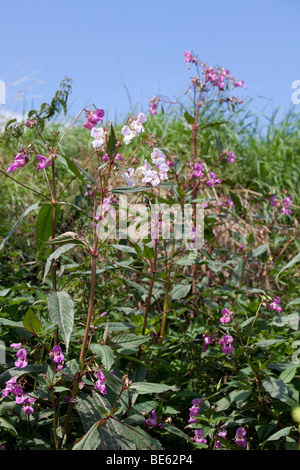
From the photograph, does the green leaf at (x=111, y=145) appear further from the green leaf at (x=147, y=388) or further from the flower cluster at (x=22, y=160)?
the green leaf at (x=147, y=388)

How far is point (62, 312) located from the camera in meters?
1.42

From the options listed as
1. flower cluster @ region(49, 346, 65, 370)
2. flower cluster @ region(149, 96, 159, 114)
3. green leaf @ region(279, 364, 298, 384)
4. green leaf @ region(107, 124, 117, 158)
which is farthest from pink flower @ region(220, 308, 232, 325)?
flower cluster @ region(149, 96, 159, 114)

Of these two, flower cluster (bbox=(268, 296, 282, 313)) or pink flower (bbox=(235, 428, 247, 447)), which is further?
flower cluster (bbox=(268, 296, 282, 313))

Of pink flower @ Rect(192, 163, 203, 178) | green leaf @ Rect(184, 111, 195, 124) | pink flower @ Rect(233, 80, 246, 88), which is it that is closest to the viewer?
pink flower @ Rect(192, 163, 203, 178)

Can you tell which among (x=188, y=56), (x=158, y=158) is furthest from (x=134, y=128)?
(x=188, y=56)

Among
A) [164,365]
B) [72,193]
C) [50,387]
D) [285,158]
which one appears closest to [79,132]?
[72,193]

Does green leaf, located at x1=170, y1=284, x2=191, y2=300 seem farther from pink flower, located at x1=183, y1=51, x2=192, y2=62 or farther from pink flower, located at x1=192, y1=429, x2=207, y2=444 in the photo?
pink flower, located at x1=183, y1=51, x2=192, y2=62

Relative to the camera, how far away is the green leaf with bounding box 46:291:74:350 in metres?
1.36

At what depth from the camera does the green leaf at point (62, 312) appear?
136 cm

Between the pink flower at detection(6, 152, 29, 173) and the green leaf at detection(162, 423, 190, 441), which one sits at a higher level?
the pink flower at detection(6, 152, 29, 173)

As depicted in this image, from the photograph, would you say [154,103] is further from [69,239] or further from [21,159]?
[69,239]

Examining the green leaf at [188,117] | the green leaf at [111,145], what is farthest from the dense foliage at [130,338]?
the green leaf at [188,117]
